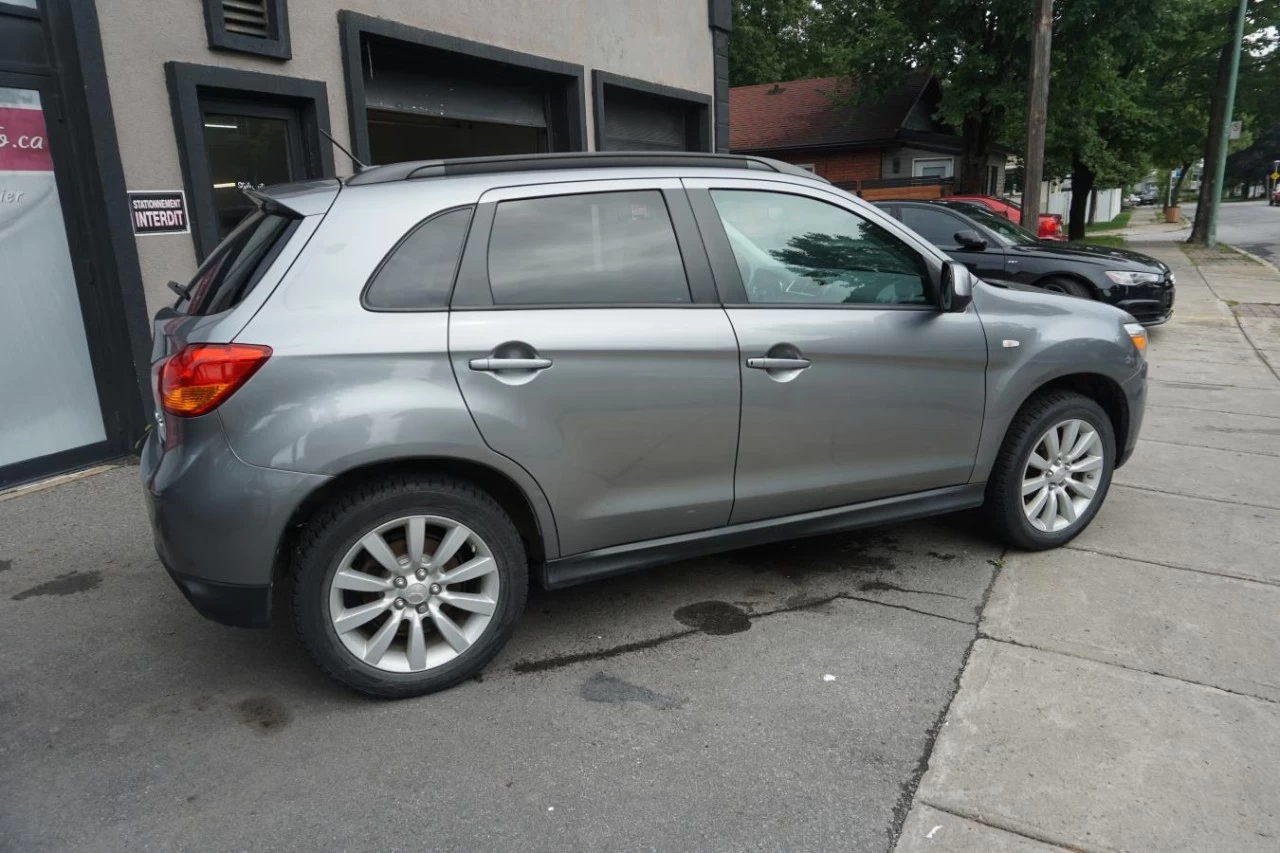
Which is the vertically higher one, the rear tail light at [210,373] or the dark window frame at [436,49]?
the dark window frame at [436,49]

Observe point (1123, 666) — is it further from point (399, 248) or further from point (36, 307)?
point (36, 307)

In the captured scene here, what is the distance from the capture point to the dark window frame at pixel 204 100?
5.65 metres

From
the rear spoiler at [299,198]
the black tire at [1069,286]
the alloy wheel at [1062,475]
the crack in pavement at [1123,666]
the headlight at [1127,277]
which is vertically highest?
the rear spoiler at [299,198]

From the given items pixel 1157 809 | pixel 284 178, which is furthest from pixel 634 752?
pixel 284 178

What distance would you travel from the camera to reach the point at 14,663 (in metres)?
3.48

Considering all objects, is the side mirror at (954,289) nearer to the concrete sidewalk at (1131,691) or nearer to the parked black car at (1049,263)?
the concrete sidewalk at (1131,691)

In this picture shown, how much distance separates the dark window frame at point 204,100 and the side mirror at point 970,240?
249 inches

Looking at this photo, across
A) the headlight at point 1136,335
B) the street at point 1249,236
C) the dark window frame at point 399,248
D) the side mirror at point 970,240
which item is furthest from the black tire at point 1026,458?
the street at point 1249,236

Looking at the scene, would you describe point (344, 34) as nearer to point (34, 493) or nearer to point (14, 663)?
point (34, 493)

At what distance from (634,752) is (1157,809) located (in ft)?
4.83

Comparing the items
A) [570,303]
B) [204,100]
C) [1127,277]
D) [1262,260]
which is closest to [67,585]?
[570,303]

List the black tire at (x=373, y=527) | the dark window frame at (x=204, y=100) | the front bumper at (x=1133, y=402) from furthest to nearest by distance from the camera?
the dark window frame at (x=204, y=100), the front bumper at (x=1133, y=402), the black tire at (x=373, y=527)

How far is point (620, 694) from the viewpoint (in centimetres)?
319

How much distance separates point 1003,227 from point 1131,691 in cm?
887
